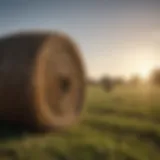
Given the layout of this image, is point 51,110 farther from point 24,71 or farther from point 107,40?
point 107,40

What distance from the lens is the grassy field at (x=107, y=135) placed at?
3.16 feet

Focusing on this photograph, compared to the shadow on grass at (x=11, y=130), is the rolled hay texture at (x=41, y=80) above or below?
above

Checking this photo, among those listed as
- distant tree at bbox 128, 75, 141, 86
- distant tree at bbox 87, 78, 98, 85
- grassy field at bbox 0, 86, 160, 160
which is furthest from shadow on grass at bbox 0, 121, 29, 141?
distant tree at bbox 128, 75, 141, 86

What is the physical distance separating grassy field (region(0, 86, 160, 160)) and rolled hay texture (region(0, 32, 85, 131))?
0.04 m

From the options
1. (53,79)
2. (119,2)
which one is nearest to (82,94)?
(53,79)

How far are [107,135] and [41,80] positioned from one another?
283 mm

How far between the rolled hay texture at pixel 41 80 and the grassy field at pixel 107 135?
45 millimetres

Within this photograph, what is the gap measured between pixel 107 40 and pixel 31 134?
0.40 m

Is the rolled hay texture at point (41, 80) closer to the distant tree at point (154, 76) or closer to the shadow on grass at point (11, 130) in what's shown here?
the shadow on grass at point (11, 130)

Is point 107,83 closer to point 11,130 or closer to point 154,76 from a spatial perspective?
point 154,76

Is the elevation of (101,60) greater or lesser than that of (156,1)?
lesser

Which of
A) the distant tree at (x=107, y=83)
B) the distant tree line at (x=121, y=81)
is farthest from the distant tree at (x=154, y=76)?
the distant tree at (x=107, y=83)

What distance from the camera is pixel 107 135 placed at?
1031 mm

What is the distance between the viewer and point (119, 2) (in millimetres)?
1097
